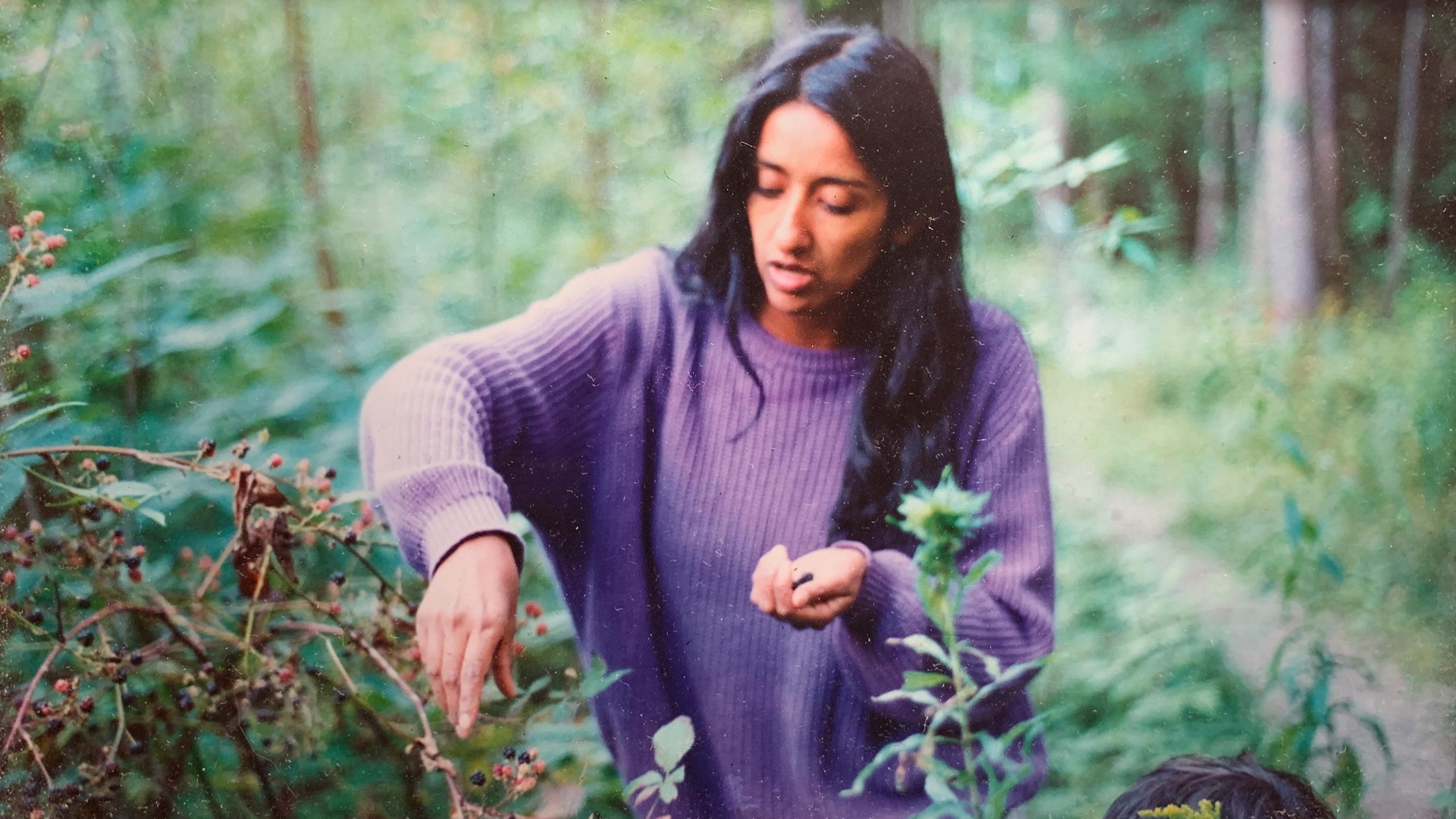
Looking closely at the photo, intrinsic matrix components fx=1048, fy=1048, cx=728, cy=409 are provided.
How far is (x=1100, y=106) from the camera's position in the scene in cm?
151

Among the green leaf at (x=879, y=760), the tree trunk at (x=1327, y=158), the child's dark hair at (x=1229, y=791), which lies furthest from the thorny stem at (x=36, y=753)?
the tree trunk at (x=1327, y=158)

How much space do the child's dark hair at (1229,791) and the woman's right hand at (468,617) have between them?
924 millimetres

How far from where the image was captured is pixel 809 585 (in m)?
1.39

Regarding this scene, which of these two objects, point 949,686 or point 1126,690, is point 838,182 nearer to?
point 949,686

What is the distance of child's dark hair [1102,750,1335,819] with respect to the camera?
145 cm

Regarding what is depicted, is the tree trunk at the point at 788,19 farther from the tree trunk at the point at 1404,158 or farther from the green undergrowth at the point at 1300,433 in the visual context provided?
the tree trunk at the point at 1404,158

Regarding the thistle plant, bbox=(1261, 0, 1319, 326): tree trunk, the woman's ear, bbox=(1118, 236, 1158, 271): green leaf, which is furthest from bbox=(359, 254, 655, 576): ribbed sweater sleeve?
bbox=(1261, 0, 1319, 326): tree trunk

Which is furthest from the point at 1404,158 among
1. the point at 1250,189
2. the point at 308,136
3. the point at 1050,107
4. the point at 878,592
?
the point at 308,136

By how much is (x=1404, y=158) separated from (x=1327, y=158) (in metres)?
0.12

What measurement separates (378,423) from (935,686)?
0.84 m

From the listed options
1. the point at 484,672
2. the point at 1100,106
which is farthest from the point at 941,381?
the point at 484,672

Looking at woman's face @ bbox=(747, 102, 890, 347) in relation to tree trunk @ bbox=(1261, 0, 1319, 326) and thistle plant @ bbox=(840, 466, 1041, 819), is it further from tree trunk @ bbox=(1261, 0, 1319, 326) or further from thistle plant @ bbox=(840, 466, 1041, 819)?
tree trunk @ bbox=(1261, 0, 1319, 326)

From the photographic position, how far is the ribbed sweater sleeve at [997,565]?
4.58 ft

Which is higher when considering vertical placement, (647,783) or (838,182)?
(838,182)
